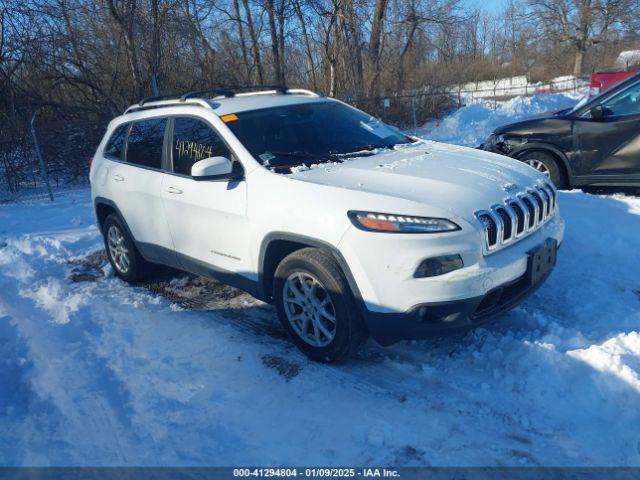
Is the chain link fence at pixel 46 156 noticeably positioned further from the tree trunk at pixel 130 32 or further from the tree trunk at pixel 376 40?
the tree trunk at pixel 376 40

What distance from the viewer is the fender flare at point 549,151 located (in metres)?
6.81

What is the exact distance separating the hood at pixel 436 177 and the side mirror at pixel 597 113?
3229mm

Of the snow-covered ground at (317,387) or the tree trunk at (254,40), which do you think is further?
the tree trunk at (254,40)

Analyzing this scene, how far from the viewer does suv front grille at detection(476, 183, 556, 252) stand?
3121mm

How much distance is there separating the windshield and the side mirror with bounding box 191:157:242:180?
193 mm

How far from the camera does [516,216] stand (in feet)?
10.8

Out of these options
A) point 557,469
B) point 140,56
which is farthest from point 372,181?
point 140,56

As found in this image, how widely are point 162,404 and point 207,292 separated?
187cm

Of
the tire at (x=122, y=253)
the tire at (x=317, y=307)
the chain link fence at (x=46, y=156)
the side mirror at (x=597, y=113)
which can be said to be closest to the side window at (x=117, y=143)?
the tire at (x=122, y=253)

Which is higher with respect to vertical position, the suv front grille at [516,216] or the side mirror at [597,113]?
the side mirror at [597,113]

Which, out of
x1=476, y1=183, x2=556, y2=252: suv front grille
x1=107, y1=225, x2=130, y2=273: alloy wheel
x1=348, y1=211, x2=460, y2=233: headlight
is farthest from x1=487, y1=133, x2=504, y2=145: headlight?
x1=107, y1=225, x2=130, y2=273: alloy wheel

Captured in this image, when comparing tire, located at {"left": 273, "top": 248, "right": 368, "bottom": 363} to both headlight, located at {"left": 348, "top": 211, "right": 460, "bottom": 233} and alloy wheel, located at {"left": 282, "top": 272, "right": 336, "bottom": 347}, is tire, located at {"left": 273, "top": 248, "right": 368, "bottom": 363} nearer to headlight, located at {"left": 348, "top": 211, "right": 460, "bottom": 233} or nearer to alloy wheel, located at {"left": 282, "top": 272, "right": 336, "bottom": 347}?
alloy wheel, located at {"left": 282, "top": 272, "right": 336, "bottom": 347}

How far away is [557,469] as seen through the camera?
254 centimetres

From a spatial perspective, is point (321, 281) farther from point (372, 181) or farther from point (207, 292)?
point (207, 292)
